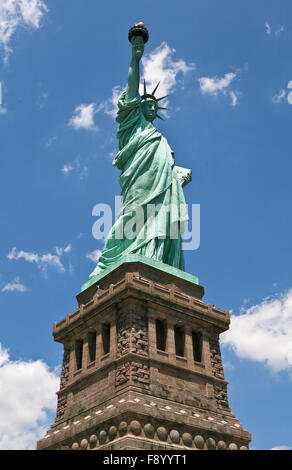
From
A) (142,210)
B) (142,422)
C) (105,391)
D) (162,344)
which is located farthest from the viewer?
(142,210)

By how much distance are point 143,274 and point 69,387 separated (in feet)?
24.8

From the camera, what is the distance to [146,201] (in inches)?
1395

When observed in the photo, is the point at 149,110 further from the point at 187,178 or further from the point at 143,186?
the point at 143,186

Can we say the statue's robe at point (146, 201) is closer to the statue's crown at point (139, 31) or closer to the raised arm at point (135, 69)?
the raised arm at point (135, 69)

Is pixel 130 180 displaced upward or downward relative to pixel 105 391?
upward

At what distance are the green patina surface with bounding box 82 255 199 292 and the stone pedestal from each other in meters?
0.15

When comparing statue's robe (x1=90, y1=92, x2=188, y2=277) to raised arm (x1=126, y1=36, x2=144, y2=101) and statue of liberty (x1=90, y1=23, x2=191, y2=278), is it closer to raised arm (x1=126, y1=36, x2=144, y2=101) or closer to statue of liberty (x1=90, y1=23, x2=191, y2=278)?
statue of liberty (x1=90, y1=23, x2=191, y2=278)

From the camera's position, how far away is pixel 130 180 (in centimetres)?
3678

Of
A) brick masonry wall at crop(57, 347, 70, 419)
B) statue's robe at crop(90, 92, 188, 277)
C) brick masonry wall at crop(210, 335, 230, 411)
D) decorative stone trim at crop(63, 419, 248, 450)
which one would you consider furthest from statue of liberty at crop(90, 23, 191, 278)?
decorative stone trim at crop(63, 419, 248, 450)

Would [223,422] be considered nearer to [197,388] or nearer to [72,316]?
[197,388]

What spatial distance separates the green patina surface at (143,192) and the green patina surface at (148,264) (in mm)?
83

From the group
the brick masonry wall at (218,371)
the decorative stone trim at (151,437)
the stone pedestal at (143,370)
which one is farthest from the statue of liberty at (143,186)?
the decorative stone trim at (151,437)
